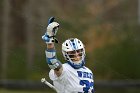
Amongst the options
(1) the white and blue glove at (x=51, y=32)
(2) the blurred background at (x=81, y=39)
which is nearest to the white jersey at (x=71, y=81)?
(1) the white and blue glove at (x=51, y=32)

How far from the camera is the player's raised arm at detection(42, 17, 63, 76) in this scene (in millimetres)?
7316

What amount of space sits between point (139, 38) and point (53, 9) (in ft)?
27.5

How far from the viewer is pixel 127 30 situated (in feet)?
68.0

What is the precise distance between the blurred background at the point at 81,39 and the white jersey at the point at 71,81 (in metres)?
9.72

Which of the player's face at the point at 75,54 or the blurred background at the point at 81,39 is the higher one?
the blurred background at the point at 81,39

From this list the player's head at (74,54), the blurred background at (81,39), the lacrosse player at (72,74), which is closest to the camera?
the lacrosse player at (72,74)

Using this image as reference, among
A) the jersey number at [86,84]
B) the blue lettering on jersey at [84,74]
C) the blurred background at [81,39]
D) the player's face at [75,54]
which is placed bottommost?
the jersey number at [86,84]

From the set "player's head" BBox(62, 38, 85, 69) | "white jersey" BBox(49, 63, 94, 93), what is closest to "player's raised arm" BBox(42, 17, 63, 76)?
"white jersey" BBox(49, 63, 94, 93)

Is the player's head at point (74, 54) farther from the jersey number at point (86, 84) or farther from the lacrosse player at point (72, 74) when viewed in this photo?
the jersey number at point (86, 84)

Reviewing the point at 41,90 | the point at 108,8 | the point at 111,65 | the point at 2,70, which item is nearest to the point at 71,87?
the point at 41,90

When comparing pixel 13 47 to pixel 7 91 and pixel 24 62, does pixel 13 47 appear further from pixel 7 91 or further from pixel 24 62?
pixel 7 91

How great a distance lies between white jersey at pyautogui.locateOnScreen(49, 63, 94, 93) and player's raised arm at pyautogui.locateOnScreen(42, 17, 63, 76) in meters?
0.13

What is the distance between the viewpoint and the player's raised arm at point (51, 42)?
24.0 feet

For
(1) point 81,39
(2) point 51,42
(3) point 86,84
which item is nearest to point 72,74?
(3) point 86,84
